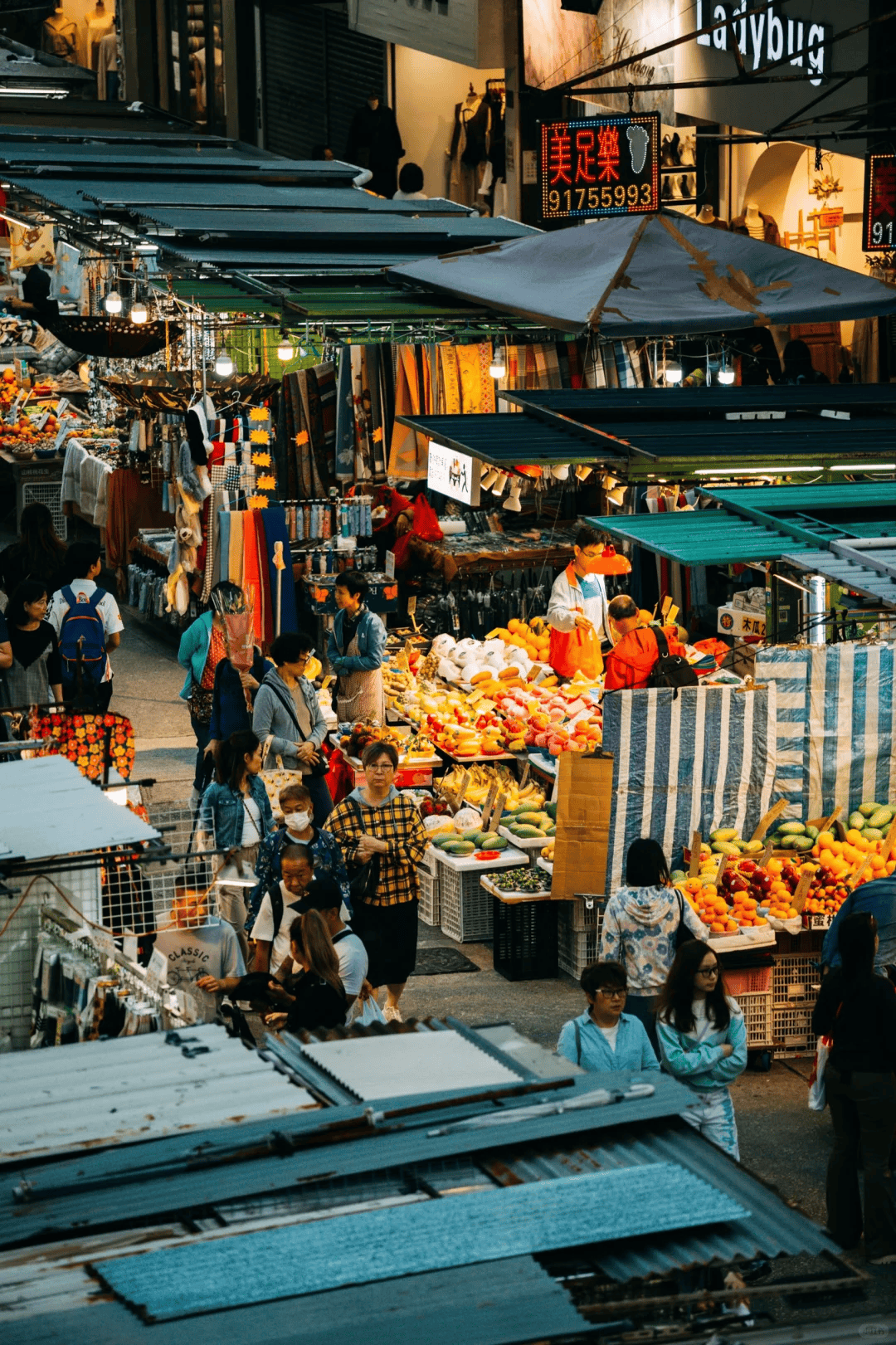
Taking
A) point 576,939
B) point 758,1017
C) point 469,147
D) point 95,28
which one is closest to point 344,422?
point 576,939

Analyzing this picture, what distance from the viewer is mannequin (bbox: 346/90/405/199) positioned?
2334cm

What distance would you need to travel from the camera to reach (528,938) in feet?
31.2

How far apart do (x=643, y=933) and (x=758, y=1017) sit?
1.58 meters

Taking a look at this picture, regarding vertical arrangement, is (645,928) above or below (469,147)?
below

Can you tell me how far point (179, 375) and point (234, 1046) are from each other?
377 inches

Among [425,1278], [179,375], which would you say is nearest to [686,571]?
[179,375]

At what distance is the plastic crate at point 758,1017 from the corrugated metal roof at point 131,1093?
4675 mm

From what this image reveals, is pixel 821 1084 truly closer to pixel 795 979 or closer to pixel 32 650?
pixel 795 979

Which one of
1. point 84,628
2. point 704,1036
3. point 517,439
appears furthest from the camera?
point 84,628

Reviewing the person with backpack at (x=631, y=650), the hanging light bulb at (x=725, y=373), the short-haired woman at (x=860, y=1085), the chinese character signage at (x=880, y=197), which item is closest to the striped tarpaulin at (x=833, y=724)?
the person with backpack at (x=631, y=650)

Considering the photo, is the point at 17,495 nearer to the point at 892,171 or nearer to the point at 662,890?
the point at 892,171

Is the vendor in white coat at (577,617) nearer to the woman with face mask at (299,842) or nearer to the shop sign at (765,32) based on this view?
the woman with face mask at (299,842)

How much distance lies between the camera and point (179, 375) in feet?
43.2

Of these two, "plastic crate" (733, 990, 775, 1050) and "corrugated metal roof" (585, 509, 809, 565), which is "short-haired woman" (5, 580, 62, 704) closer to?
"corrugated metal roof" (585, 509, 809, 565)
